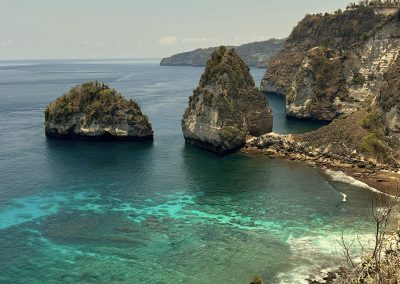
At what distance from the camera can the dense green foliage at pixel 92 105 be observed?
124188 millimetres

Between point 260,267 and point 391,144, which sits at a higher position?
point 391,144

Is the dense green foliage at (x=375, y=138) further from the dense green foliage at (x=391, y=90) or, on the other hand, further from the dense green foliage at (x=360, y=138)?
the dense green foliage at (x=391, y=90)

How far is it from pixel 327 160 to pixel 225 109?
27994mm

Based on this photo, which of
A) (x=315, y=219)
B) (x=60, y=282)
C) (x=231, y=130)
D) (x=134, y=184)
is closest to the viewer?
(x=60, y=282)

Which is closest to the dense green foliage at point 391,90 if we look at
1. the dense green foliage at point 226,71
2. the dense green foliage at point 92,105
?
the dense green foliage at point 226,71

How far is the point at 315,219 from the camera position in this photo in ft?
233

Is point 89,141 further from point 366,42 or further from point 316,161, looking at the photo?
point 366,42

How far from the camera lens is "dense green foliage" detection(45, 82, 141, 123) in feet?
407

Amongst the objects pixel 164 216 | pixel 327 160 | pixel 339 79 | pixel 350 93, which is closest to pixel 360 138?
pixel 327 160

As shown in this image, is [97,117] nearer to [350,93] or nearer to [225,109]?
[225,109]

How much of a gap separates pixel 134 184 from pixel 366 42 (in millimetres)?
98821

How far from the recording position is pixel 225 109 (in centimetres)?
11212

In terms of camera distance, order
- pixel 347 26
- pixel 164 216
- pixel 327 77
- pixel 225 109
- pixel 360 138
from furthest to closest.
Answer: pixel 347 26
pixel 327 77
pixel 225 109
pixel 360 138
pixel 164 216

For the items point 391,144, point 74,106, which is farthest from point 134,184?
point 391,144
